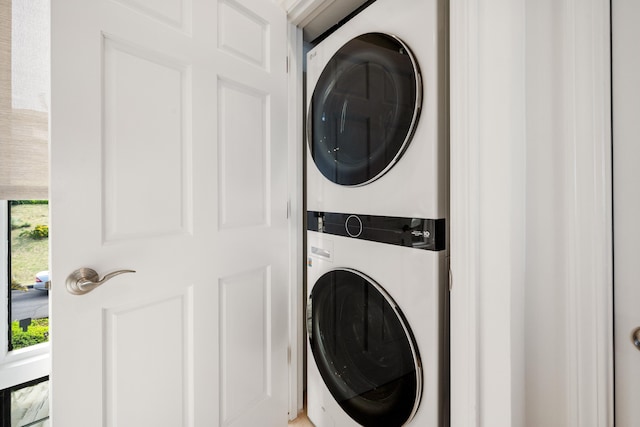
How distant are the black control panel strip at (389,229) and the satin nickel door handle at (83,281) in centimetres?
79

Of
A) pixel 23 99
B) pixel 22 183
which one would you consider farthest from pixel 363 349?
pixel 23 99

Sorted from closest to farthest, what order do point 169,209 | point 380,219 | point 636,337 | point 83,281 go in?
point 636,337, point 83,281, point 169,209, point 380,219

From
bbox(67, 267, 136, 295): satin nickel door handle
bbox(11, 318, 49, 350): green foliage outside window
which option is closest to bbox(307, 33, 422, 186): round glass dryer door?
bbox(67, 267, 136, 295): satin nickel door handle

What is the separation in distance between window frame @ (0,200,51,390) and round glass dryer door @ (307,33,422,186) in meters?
1.23

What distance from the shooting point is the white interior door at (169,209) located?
0.73 metres

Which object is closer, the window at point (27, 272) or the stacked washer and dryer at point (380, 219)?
the stacked washer and dryer at point (380, 219)

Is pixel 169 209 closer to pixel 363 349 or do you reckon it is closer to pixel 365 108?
pixel 365 108

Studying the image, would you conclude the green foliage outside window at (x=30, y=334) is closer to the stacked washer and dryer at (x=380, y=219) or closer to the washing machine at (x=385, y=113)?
the stacked washer and dryer at (x=380, y=219)

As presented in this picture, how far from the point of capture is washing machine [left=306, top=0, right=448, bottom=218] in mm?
868

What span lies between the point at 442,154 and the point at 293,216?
81 cm

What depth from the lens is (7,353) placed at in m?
1.06

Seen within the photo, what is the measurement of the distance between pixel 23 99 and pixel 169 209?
2.07ft

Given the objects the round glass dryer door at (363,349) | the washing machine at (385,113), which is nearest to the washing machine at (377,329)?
the round glass dryer door at (363,349)

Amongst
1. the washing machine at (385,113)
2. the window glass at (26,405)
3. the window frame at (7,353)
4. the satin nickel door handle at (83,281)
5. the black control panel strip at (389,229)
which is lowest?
the window glass at (26,405)
